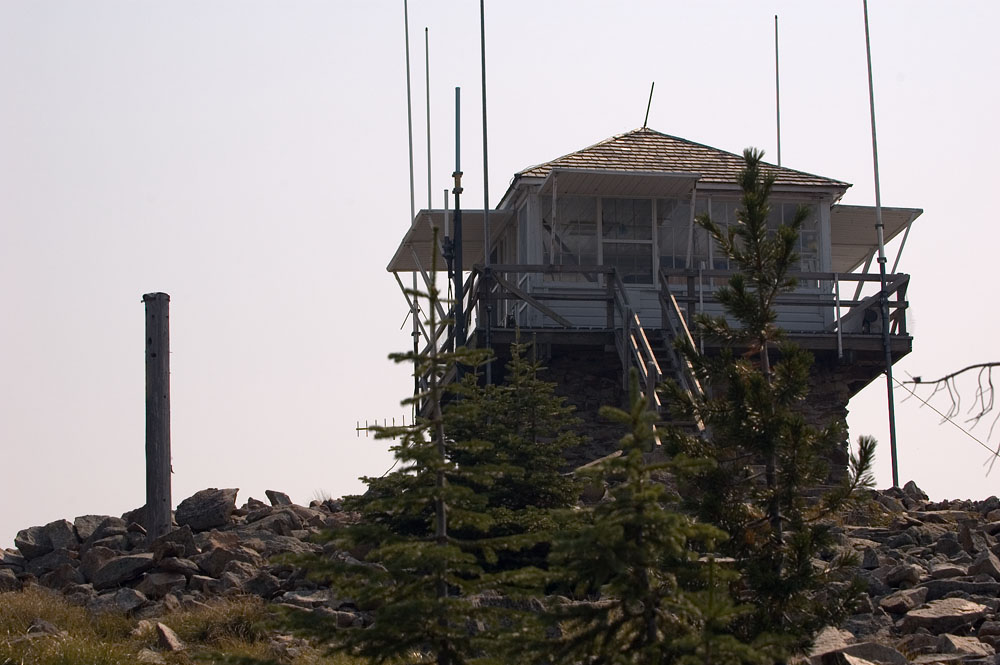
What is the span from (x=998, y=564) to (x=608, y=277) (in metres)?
8.13

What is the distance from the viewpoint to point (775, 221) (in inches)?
907

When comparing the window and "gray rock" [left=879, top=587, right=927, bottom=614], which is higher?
the window

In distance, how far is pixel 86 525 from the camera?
17.5 m

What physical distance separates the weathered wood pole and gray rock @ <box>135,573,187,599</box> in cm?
154

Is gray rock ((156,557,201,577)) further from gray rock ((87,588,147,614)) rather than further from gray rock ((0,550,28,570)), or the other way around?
gray rock ((0,550,28,570))

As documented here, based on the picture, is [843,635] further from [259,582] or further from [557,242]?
[557,242]

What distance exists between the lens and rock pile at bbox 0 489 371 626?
14.4 m

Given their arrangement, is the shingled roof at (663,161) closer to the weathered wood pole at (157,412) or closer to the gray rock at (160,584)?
the weathered wood pole at (157,412)

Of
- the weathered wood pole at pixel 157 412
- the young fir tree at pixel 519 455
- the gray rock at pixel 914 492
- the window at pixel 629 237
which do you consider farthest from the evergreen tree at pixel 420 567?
the window at pixel 629 237

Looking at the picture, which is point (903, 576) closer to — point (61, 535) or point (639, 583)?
point (639, 583)

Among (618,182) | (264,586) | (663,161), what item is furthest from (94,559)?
(663,161)

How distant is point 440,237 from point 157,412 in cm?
735

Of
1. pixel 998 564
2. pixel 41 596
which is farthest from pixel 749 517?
pixel 41 596

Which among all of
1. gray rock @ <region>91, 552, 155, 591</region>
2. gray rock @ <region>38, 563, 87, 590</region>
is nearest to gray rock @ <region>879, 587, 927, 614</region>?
gray rock @ <region>91, 552, 155, 591</region>
